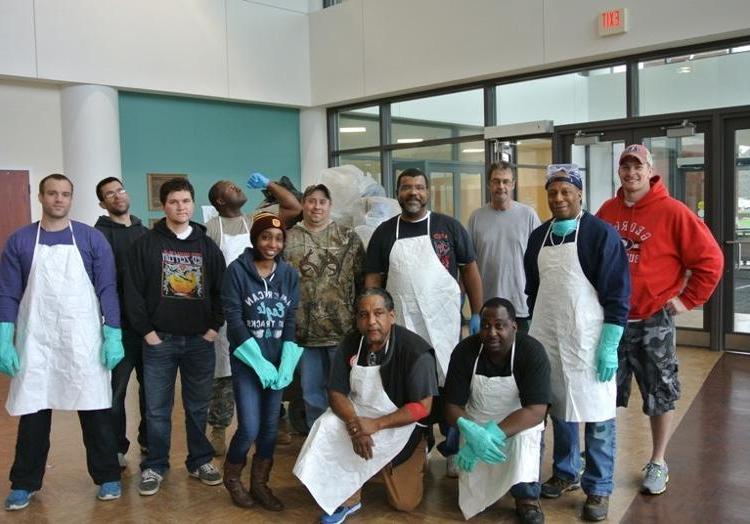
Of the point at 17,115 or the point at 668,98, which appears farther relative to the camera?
the point at 17,115

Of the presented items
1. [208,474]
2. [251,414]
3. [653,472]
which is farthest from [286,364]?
[653,472]

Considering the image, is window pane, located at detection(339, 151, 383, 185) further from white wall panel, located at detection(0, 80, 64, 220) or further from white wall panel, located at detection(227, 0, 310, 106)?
white wall panel, located at detection(0, 80, 64, 220)

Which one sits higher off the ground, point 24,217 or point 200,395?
point 24,217

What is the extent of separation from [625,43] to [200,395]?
4781 millimetres

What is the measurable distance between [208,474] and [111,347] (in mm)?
769

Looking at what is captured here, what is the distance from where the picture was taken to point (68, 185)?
114 inches

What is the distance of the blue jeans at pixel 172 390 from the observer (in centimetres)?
304

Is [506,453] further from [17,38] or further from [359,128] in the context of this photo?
[359,128]

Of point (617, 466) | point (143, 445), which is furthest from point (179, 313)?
point (617, 466)

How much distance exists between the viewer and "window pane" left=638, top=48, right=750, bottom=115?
18.2 feet

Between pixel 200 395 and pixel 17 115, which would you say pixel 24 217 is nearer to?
pixel 17 115

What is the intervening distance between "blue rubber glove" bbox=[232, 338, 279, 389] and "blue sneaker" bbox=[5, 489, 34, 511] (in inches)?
45.6

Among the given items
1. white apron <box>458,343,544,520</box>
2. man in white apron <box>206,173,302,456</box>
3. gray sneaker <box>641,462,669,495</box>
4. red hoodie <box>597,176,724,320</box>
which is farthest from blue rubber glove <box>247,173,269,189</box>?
gray sneaker <box>641,462,669,495</box>

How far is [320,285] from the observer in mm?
3338
